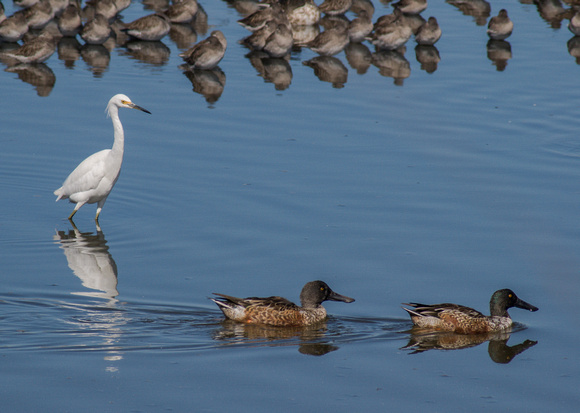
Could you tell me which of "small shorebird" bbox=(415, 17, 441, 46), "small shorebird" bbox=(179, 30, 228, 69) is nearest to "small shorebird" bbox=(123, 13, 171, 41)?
"small shorebird" bbox=(179, 30, 228, 69)

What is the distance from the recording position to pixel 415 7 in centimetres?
2633

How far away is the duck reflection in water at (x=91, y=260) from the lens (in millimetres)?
9508

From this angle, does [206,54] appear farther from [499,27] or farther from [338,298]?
[338,298]

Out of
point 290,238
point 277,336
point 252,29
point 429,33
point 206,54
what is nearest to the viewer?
point 277,336

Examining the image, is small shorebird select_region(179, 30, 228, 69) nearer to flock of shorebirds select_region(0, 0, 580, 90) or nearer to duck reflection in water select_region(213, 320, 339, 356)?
flock of shorebirds select_region(0, 0, 580, 90)

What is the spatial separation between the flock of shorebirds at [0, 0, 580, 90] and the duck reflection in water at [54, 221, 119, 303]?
887 centimetres

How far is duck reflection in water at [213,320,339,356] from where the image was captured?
845 centimetres

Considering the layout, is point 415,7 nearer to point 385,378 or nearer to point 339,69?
point 339,69

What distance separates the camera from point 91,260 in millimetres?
10594

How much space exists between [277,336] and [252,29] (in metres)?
15.9

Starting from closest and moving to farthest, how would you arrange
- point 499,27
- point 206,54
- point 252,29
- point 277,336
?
point 277,336
point 206,54
point 499,27
point 252,29

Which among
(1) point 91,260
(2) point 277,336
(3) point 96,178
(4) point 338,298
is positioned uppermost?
(3) point 96,178

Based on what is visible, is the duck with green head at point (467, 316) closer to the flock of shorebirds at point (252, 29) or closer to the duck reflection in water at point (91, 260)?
the duck reflection in water at point (91, 260)

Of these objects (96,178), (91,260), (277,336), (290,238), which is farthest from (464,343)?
(96,178)
